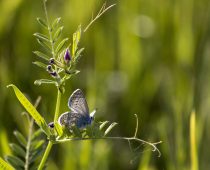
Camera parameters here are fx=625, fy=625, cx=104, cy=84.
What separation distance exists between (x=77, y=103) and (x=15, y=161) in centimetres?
31

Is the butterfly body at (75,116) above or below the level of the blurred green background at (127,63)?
above

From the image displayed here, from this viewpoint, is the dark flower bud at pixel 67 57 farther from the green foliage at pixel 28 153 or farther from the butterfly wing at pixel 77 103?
the green foliage at pixel 28 153

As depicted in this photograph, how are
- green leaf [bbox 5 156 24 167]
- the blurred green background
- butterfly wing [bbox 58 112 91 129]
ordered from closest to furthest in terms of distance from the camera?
butterfly wing [bbox 58 112 91 129] → green leaf [bbox 5 156 24 167] → the blurred green background

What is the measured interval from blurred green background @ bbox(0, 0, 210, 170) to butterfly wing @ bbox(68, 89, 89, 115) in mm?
1163

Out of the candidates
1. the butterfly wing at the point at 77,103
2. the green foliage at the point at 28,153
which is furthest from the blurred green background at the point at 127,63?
the butterfly wing at the point at 77,103

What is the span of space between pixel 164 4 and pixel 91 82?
0.83 metres

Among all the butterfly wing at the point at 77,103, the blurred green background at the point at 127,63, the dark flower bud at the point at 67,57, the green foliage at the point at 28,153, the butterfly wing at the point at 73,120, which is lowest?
the blurred green background at the point at 127,63

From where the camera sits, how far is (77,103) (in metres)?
0.98

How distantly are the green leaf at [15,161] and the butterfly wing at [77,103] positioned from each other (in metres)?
0.30

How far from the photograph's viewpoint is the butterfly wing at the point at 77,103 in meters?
0.97

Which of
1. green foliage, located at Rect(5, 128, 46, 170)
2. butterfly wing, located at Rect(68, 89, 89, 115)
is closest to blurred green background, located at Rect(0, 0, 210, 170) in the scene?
green foliage, located at Rect(5, 128, 46, 170)

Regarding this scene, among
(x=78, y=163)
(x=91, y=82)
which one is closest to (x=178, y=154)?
(x=78, y=163)

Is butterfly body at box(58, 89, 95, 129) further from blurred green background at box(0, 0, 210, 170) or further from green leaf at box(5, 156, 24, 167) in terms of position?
blurred green background at box(0, 0, 210, 170)

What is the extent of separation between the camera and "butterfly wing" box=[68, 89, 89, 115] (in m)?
0.97
